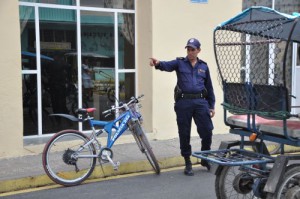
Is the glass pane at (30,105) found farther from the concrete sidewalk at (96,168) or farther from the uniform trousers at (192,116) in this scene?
the uniform trousers at (192,116)

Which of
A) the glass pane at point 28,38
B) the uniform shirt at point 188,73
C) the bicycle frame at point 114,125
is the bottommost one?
the bicycle frame at point 114,125

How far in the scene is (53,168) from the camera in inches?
250

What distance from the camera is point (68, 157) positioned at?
6.04m

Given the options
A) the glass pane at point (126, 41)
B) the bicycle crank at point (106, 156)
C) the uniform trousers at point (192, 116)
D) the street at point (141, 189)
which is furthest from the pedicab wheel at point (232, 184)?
the glass pane at point (126, 41)

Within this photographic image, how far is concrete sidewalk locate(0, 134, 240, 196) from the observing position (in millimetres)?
6066

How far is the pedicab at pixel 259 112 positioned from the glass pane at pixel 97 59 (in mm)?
4188

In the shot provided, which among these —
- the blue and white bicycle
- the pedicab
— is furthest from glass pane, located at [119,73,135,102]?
the pedicab

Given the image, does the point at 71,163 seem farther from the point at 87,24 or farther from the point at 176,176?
the point at 87,24

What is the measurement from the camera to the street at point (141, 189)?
220 inches

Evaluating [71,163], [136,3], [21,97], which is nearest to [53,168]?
[71,163]

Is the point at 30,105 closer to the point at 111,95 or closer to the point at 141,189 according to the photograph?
the point at 111,95

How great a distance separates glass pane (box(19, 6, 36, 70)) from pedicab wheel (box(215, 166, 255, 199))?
15.1 feet

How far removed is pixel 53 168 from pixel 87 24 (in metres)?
3.30

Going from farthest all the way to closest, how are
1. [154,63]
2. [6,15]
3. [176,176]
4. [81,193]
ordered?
[6,15]
[176,176]
[154,63]
[81,193]
